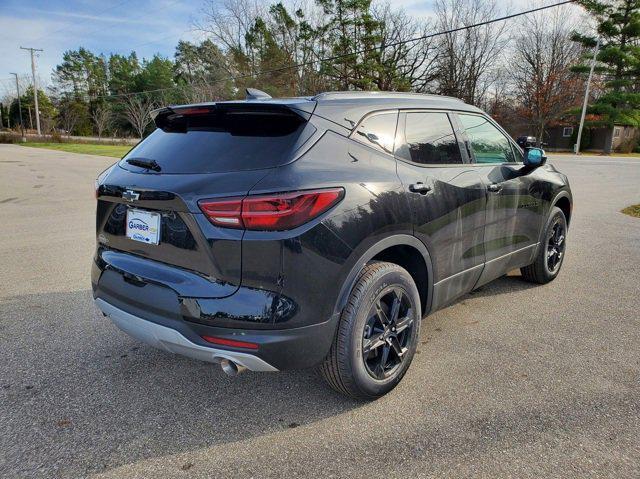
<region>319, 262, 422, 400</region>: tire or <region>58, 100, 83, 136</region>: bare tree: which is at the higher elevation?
<region>58, 100, 83, 136</region>: bare tree

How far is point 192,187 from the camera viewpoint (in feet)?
7.46

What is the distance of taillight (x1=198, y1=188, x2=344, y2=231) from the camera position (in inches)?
84.7

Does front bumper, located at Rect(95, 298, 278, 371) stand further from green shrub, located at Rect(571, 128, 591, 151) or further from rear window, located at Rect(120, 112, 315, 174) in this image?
green shrub, located at Rect(571, 128, 591, 151)

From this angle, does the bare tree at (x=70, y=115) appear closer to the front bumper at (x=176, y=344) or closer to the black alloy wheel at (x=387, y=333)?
the front bumper at (x=176, y=344)

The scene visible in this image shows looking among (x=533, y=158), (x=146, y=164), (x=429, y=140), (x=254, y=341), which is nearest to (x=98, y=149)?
(x=146, y=164)

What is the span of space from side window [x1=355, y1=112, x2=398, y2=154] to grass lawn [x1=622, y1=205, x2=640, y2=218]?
8462 mm

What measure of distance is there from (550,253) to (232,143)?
3731 millimetres

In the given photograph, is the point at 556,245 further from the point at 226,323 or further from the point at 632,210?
the point at 632,210

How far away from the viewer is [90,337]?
350 centimetres

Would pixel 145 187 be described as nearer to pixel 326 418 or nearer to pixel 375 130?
pixel 375 130

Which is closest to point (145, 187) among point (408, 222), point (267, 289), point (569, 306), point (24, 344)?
point (267, 289)

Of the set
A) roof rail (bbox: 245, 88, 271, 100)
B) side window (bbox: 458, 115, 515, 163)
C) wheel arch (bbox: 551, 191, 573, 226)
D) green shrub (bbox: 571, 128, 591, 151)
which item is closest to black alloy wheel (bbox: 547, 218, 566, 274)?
wheel arch (bbox: 551, 191, 573, 226)

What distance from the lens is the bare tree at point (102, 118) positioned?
6131cm

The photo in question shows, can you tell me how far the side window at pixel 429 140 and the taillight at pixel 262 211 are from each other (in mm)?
964
